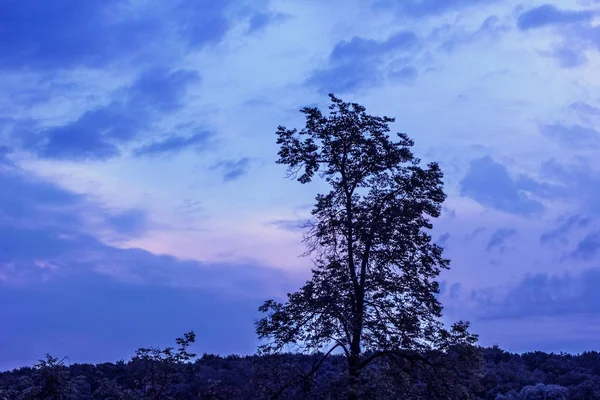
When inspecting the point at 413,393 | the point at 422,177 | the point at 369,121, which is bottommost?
the point at 413,393

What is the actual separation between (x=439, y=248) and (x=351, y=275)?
3.08 m

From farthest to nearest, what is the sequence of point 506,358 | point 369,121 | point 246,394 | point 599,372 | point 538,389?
point 506,358 → point 599,372 → point 538,389 → point 246,394 → point 369,121

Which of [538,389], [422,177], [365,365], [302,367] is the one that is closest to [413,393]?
[365,365]

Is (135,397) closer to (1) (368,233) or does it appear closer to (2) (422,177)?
(1) (368,233)

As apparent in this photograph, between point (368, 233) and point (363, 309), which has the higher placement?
point (368, 233)

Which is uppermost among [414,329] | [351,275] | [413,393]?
[351,275]

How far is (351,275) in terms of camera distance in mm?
23125

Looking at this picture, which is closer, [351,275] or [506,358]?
[351,275]

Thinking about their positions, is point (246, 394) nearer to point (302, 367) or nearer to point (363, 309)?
point (302, 367)

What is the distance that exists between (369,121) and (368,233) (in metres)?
3.99

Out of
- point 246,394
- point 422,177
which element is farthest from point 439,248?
point 246,394

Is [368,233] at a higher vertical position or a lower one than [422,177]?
lower

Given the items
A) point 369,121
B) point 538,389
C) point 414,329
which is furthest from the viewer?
point 538,389

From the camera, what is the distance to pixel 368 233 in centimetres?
2250
